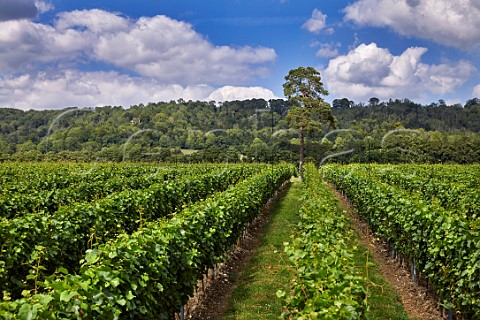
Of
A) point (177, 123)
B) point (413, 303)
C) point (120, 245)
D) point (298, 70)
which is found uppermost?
point (298, 70)

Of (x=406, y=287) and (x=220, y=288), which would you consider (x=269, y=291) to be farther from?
(x=406, y=287)

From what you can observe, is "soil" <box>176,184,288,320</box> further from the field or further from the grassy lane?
the field

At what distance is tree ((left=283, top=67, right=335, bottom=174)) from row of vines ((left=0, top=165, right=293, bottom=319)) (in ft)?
118

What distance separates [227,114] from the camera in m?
99.3

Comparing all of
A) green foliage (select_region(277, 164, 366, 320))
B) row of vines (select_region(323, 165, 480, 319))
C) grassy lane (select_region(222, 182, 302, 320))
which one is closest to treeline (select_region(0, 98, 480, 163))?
grassy lane (select_region(222, 182, 302, 320))

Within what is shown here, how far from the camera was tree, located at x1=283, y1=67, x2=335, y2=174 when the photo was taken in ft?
154

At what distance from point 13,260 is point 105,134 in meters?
54.5

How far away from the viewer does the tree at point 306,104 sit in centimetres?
4706

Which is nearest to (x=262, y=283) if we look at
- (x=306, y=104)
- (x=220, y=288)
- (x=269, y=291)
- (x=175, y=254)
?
(x=269, y=291)

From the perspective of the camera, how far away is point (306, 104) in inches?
1882

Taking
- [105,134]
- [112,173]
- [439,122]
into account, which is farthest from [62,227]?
[439,122]

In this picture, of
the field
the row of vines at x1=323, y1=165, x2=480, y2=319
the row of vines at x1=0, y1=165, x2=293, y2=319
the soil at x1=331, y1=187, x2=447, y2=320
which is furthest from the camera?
the soil at x1=331, y1=187, x2=447, y2=320

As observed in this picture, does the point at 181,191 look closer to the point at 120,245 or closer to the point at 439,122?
the point at 120,245

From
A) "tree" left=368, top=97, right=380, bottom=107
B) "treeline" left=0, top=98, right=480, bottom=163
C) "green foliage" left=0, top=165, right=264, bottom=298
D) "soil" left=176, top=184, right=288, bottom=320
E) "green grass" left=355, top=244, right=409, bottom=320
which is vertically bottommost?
"soil" left=176, top=184, right=288, bottom=320
